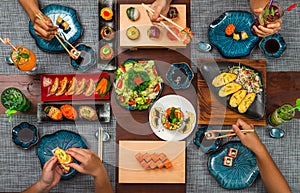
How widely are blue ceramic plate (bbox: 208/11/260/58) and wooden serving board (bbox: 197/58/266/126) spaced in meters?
0.07

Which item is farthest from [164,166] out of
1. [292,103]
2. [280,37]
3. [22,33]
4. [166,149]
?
[22,33]

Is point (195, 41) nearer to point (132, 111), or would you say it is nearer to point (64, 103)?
point (132, 111)

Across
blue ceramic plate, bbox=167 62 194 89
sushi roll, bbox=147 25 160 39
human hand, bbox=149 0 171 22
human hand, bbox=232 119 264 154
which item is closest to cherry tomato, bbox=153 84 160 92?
blue ceramic plate, bbox=167 62 194 89

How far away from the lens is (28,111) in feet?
9.11

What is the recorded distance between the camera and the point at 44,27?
2.60 metres

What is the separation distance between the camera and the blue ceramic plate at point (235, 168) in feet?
8.86

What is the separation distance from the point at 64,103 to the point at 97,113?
0.25 metres

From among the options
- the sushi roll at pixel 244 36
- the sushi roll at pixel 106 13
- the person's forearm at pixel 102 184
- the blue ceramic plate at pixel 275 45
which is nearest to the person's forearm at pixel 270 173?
the blue ceramic plate at pixel 275 45

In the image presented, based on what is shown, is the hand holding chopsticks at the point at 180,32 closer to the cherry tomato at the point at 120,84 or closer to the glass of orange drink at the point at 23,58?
the cherry tomato at the point at 120,84

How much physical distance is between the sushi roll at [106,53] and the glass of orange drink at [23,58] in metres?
0.49

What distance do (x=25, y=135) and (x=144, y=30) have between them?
1159mm

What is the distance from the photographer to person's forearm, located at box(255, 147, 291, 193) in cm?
255

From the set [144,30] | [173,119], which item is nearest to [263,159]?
[173,119]

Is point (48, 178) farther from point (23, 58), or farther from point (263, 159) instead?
point (263, 159)
